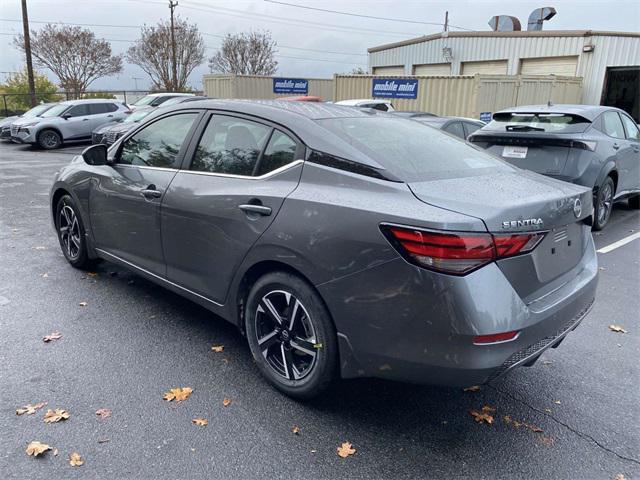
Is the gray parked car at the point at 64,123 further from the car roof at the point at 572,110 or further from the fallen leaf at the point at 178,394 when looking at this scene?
the fallen leaf at the point at 178,394

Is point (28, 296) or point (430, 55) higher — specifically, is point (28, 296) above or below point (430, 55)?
below

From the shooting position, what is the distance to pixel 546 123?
6633 mm

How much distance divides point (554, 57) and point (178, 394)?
20.4 metres

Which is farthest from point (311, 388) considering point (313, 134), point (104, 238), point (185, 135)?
point (104, 238)

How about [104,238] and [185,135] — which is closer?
[185,135]

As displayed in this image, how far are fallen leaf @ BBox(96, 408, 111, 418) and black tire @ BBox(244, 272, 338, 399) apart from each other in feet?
2.84

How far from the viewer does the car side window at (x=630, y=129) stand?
7.52m

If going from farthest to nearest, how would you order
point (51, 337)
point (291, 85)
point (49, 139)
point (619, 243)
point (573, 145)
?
point (291, 85), point (49, 139), point (619, 243), point (573, 145), point (51, 337)

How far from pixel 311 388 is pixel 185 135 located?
1997mm

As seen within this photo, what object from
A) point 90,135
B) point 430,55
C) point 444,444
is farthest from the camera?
point 430,55

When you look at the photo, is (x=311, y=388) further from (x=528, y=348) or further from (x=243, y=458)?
(x=528, y=348)

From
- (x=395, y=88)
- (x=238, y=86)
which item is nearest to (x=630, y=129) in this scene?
(x=395, y=88)

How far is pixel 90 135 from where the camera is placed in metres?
18.4

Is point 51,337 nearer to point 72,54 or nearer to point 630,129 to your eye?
point 630,129
